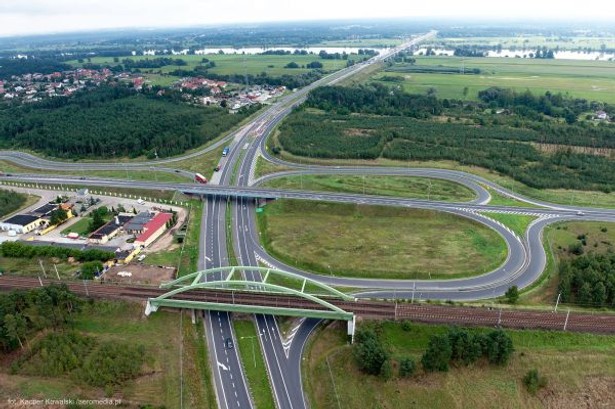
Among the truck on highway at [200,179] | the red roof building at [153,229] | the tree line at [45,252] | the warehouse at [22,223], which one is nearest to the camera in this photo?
the tree line at [45,252]

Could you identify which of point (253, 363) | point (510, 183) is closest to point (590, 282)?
point (510, 183)

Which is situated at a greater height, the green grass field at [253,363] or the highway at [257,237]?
the highway at [257,237]

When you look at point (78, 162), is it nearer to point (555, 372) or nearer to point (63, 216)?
point (63, 216)

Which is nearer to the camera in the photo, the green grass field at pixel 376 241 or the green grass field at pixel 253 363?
the green grass field at pixel 253 363

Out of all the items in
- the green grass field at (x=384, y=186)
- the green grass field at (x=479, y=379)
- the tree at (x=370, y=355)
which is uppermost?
the green grass field at (x=384, y=186)

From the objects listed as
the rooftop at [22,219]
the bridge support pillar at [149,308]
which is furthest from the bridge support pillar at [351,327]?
the rooftop at [22,219]

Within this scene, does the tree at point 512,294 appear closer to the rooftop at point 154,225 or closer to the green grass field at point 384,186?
the green grass field at point 384,186

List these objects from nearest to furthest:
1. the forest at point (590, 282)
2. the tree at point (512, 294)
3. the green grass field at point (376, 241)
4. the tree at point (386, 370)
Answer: the tree at point (386, 370) < the forest at point (590, 282) < the tree at point (512, 294) < the green grass field at point (376, 241)
